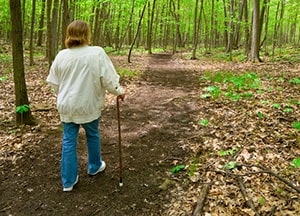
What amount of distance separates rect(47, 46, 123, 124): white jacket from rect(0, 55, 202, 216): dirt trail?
3.58 ft

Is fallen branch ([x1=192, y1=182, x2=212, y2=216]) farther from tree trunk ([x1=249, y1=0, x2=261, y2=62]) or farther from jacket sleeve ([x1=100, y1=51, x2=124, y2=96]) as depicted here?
tree trunk ([x1=249, y1=0, x2=261, y2=62])

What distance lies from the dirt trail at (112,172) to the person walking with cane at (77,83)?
395 millimetres

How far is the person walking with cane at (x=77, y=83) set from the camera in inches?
157

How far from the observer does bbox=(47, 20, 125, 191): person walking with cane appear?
3984 mm

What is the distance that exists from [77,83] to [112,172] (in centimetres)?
162

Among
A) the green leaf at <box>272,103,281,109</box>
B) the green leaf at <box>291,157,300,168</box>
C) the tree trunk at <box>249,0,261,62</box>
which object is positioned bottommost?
the green leaf at <box>291,157,300,168</box>

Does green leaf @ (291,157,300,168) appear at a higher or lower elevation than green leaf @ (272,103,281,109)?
lower

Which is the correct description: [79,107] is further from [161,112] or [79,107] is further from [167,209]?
[161,112]

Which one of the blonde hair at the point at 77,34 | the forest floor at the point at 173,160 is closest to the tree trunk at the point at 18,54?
the forest floor at the point at 173,160

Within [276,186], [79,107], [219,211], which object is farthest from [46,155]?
[276,186]

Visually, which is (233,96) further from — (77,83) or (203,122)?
(77,83)

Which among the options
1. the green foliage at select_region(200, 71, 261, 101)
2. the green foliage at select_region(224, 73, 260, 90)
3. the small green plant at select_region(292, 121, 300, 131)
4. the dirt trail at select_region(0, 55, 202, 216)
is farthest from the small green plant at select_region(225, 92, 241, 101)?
the small green plant at select_region(292, 121, 300, 131)

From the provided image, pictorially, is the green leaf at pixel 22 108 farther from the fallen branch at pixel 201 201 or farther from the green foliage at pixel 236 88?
the green foliage at pixel 236 88

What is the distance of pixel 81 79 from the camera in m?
4.01
